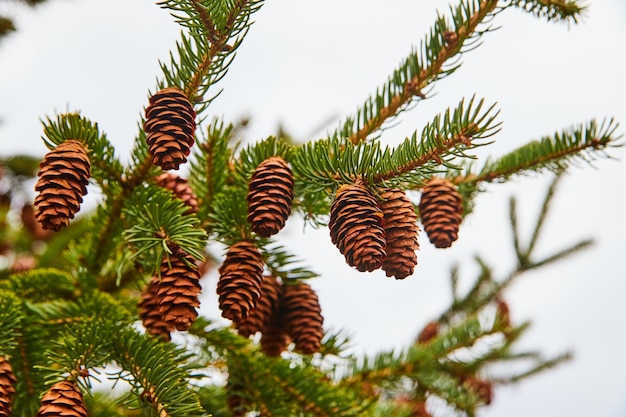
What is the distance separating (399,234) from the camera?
3.09ft

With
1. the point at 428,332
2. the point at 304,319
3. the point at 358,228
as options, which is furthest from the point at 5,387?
the point at 428,332

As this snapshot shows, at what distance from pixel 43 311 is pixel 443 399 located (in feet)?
3.78

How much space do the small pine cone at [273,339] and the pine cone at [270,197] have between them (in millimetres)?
283

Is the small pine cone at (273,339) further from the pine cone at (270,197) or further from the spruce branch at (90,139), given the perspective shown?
the spruce branch at (90,139)

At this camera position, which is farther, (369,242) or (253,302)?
(253,302)

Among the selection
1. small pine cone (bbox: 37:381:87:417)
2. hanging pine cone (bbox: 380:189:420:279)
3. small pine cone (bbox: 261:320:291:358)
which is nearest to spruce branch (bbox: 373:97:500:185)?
hanging pine cone (bbox: 380:189:420:279)

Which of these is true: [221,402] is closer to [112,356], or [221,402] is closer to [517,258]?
A: [112,356]

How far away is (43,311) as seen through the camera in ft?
3.96

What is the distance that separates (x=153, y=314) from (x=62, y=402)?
0.93 ft

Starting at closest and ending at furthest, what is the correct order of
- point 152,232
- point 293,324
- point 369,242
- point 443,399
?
point 369,242 → point 152,232 → point 293,324 → point 443,399

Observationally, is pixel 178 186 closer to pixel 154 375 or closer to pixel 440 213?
pixel 154 375

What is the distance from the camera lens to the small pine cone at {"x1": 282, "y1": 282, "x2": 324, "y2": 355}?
3.75 feet

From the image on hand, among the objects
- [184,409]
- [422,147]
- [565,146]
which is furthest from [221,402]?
[565,146]

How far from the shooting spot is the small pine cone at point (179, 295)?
952mm
